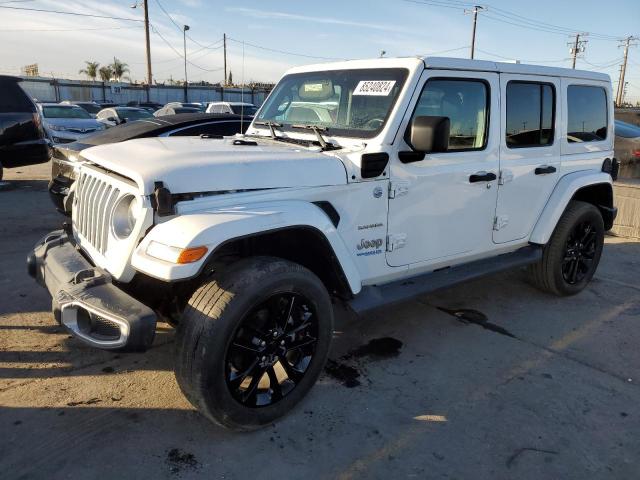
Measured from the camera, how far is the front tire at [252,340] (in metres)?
2.46

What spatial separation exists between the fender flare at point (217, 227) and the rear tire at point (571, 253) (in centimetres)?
269

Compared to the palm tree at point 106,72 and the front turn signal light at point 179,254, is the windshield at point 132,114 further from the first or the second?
the palm tree at point 106,72

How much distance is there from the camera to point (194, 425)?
2.82m

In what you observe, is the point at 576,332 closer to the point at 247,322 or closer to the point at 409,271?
the point at 409,271

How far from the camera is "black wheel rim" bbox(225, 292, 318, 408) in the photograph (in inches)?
105

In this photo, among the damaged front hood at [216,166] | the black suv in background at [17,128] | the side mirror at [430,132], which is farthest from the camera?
the black suv in background at [17,128]

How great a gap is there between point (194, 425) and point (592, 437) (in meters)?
2.18

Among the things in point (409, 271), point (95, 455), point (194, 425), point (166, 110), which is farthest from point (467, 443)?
point (166, 110)

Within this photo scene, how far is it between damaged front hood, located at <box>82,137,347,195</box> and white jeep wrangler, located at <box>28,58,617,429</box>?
0.01 meters

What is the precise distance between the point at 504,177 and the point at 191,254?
8.52ft

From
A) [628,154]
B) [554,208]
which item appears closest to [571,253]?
[554,208]

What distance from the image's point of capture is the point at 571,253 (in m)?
4.80

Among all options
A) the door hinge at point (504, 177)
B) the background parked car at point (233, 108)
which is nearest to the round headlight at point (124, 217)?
the door hinge at point (504, 177)

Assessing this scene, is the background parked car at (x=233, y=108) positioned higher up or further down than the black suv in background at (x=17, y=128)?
higher up
